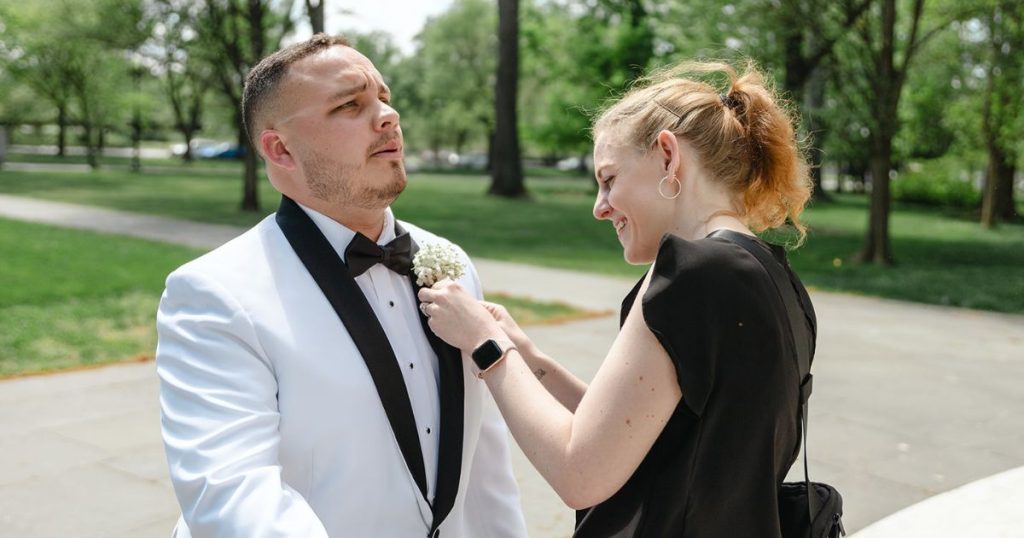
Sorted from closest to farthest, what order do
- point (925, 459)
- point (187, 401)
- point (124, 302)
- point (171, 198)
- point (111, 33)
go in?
point (187, 401) → point (925, 459) → point (124, 302) → point (111, 33) → point (171, 198)

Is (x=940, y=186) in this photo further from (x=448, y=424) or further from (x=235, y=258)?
(x=235, y=258)

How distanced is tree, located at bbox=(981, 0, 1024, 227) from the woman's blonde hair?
17807 mm

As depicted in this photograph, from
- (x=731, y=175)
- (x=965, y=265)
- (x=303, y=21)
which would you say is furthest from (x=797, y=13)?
(x=731, y=175)

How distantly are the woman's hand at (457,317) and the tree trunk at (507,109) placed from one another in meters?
29.5

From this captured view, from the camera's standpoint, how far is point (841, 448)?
6199 mm

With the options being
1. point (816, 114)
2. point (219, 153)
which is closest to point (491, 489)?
point (816, 114)

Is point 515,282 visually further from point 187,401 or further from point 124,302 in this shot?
point 187,401

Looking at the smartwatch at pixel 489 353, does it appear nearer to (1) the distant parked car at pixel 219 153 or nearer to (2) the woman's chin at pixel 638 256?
(2) the woman's chin at pixel 638 256

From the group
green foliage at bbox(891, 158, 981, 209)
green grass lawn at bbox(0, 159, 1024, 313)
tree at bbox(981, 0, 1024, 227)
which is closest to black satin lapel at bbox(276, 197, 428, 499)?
green grass lawn at bbox(0, 159, 1024, 313)

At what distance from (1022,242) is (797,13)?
10.4m

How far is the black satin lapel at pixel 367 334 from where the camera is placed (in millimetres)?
2131

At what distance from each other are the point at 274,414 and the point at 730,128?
1.16 meters

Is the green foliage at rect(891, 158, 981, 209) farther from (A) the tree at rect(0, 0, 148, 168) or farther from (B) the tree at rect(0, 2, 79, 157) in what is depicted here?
(B) the tree at rect(0, 2, 79, 157)

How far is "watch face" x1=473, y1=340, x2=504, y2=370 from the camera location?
2090mm
